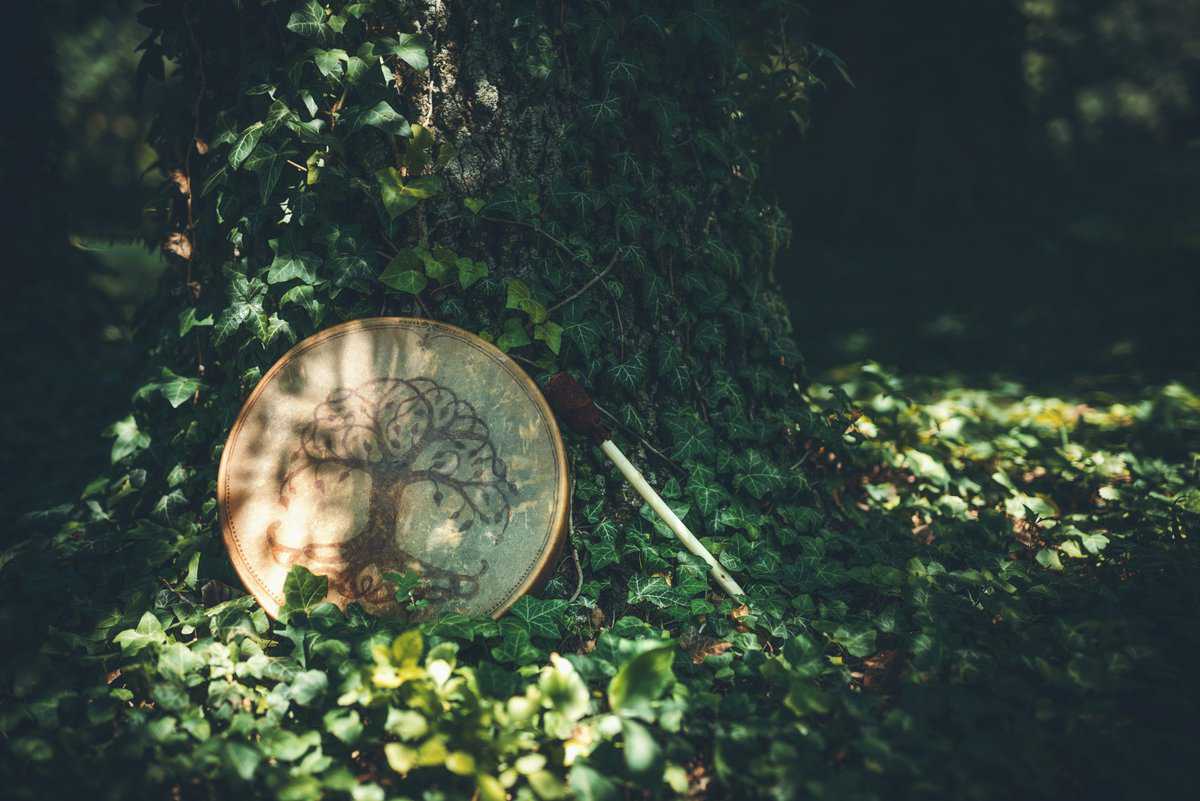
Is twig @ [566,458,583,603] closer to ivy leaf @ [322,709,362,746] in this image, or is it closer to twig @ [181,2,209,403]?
ivy leaf @ [322,709,362,746]

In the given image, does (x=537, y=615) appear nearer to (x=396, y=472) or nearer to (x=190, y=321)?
(x=396, y=472)

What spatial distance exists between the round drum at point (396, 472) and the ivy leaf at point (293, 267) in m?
0.22

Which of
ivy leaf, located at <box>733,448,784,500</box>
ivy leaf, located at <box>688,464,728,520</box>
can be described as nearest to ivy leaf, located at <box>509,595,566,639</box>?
ivy leaf, located at <box>688,464,728,520</box>

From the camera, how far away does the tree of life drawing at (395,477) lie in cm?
217

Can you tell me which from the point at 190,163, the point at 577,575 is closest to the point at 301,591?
the point at 577,575

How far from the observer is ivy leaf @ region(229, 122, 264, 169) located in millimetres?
2365

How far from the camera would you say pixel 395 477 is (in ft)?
7.38

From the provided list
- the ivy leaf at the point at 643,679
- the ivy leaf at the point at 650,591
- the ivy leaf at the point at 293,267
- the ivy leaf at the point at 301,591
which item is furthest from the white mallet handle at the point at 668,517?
the ivy leaf at the point at 293,267

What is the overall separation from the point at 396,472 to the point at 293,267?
2.59 ft

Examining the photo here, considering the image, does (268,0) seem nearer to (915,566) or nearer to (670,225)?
(670,225)

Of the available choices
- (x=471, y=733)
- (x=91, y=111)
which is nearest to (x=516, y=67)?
(x=471, y=733)

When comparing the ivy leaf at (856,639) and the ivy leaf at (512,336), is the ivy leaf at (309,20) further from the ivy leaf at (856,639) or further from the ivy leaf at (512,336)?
the ivy leaf at (856,639)

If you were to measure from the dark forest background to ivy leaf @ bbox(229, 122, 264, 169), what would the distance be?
1228mm

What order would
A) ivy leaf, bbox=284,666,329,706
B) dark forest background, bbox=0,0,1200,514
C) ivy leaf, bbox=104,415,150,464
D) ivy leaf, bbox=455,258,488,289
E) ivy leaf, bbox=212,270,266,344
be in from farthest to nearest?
dark forest background, bbox=0,0,1200,514 < ivy leaf, bbox=104,415,150,464 < ivy leaf, bbox=212,270,266,344 < ivy leaf, bbox=455,258,488,289 < ivy leaf, bbox=284,666,329,706
